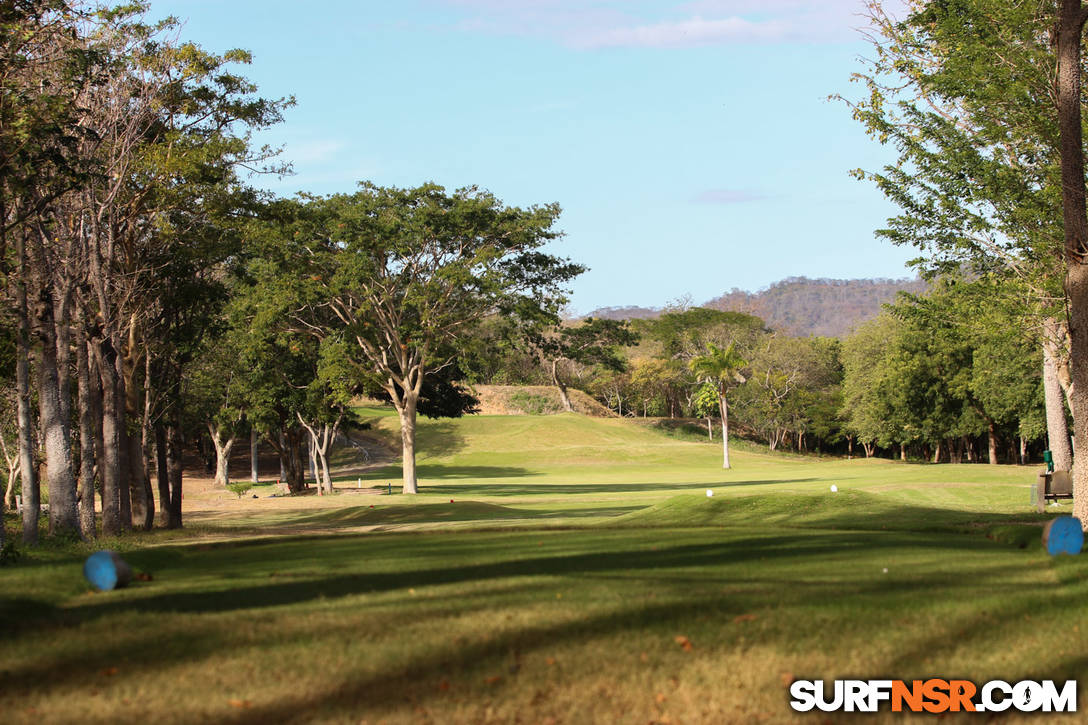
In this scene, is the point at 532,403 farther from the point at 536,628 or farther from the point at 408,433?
the point at 536,628

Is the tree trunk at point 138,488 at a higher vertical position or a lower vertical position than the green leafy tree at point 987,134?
lower

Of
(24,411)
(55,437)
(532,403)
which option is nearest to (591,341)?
(55,437)

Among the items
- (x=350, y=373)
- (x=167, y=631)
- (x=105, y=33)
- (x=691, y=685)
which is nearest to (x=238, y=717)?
(x=167, y=631)

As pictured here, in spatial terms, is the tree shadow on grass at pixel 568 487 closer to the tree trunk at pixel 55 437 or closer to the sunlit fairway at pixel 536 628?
the tree trunk at pixel 55 437

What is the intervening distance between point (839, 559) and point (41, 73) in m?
17.7

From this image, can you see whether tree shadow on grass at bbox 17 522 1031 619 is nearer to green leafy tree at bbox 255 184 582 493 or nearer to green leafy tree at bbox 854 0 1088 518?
green leafy tree at bbox 854 0 1088 518

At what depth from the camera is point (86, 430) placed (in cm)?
2489

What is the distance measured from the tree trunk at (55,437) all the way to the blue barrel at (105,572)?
12.3 m

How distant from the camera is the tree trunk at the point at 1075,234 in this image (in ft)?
50.4

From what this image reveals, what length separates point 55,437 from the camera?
69.4 feet

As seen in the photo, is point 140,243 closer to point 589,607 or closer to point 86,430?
point 86,430

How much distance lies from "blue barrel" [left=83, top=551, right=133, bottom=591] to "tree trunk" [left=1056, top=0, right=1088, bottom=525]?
13932 millimetres

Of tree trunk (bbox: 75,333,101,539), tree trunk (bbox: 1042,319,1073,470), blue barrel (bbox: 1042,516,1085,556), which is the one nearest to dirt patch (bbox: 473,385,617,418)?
tree trunk (bbox: 1042,319,1073,470)

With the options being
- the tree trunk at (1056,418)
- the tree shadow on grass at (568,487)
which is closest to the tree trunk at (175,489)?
the tree shadow on grass at (568,487)
